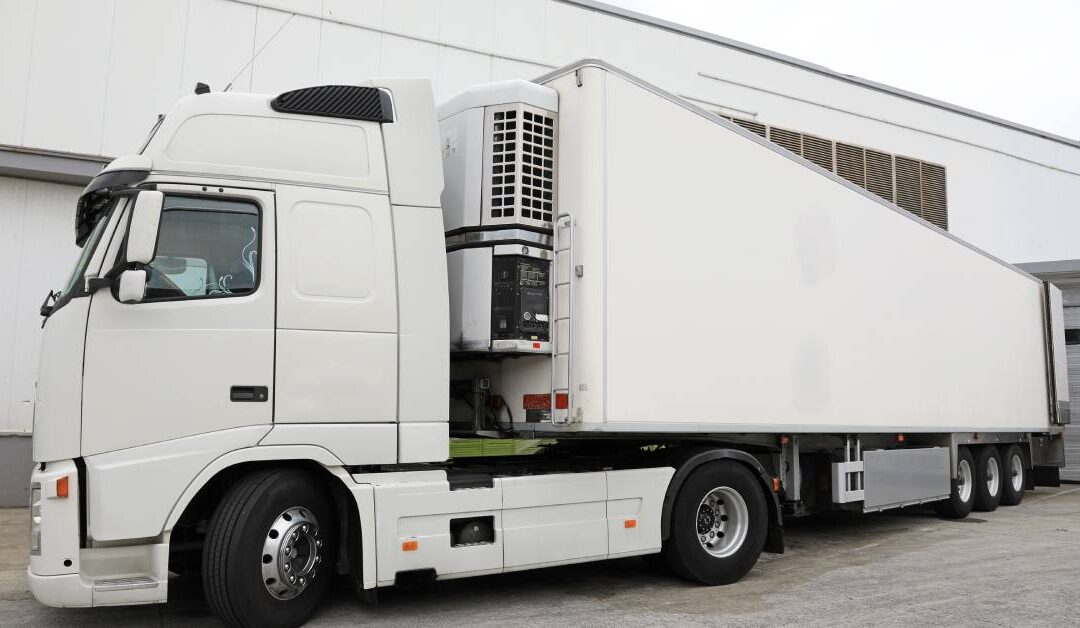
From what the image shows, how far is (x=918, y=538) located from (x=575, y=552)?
5342mm

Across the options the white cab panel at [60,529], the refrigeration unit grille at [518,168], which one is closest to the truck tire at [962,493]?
the refrigeration unit grille at [518,168]

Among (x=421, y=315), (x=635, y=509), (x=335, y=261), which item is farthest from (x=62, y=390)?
(x=635, y=509)

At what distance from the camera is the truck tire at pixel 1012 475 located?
12.3 meters

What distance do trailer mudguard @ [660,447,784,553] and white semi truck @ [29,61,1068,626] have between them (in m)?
0.02

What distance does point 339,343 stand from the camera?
214 inches

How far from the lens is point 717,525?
728 centimetres

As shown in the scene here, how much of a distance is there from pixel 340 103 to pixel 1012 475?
11451 mm

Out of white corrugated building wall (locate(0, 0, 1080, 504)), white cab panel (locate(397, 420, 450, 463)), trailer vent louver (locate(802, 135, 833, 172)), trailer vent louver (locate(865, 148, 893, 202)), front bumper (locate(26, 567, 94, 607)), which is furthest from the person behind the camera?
trailer vent louver (locate(865, 148, 893, 202))

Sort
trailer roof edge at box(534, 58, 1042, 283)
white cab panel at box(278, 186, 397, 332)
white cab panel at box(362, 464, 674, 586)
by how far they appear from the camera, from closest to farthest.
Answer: white cab panel at box(278, 186, 397, 332), white cab panel at box(362, 464, 674, 586), trailer roof edge at box(534, 58, 1042, 283)

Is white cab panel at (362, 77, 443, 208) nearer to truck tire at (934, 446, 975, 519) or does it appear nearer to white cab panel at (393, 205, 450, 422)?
white cab panel at (393, 205, 450, 422)

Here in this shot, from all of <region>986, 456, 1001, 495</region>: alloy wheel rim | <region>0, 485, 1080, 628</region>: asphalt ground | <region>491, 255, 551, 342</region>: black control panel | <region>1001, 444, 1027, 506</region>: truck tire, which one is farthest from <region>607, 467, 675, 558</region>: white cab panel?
<region>1001, 444, 1027, 506</region>: truck tire

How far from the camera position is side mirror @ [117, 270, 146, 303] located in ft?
15.7

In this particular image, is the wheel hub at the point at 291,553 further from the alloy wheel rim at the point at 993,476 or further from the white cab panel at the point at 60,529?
the alloy wheel rim at the point at 993,476

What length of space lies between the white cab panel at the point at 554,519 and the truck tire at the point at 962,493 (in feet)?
22.3
